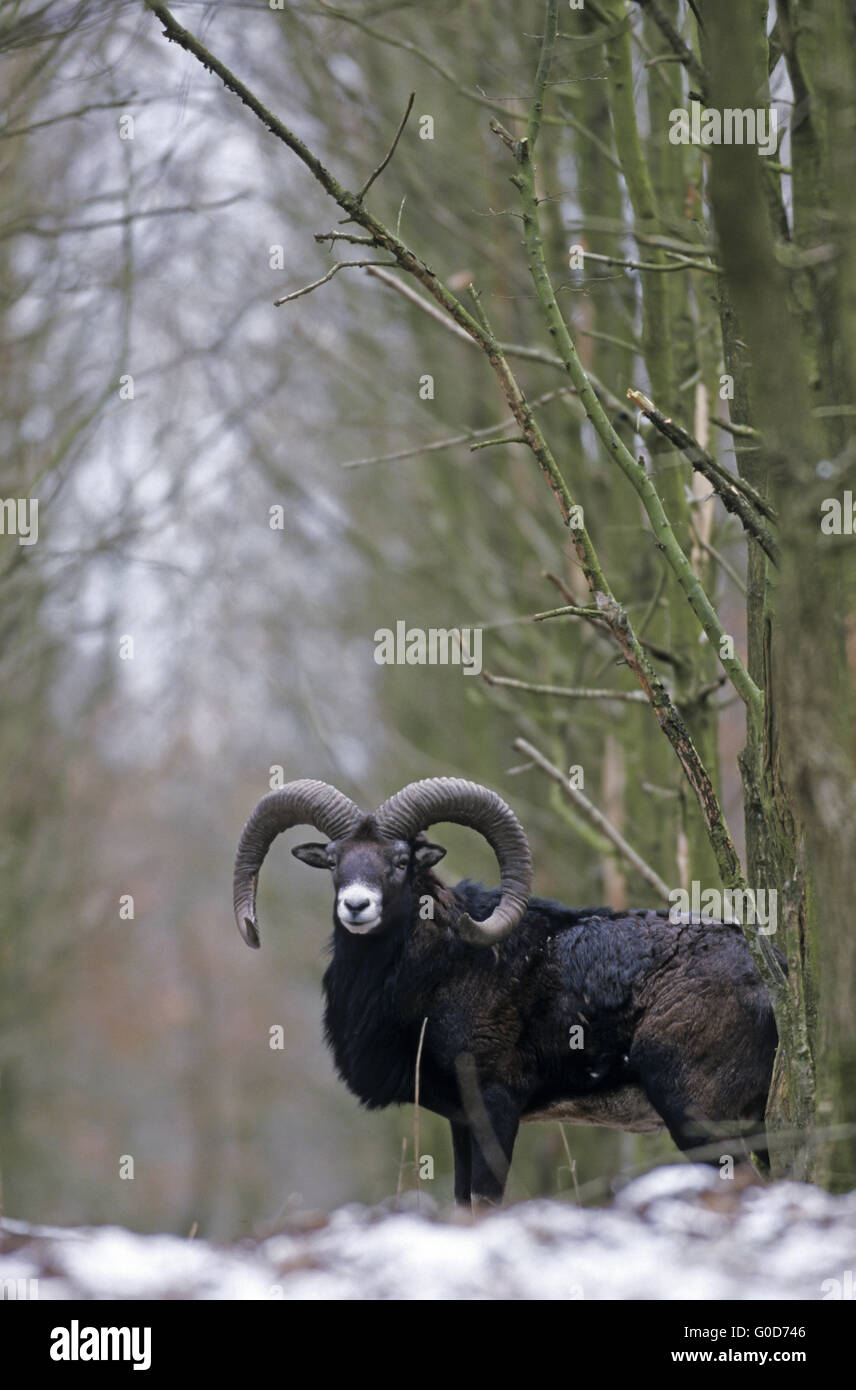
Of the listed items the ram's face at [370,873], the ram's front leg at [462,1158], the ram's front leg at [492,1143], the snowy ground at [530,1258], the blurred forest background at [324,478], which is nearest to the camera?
the snowy ground at [530,1258]

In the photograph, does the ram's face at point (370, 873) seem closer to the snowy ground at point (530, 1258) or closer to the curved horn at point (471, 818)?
the curved horn at point (471, 818)

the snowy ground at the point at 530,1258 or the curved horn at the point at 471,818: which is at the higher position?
the curved horn at the point at 471,818

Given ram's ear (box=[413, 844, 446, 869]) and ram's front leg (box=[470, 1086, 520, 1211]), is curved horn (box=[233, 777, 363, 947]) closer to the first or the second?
ram's ear (box=[413, 844, 446, 869])

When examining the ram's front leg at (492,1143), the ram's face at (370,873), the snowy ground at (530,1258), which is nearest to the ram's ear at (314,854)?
the ram's face at (370,873)

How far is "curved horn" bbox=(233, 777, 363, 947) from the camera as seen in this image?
31.0 feet

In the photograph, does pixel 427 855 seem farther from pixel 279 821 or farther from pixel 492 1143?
pixel 492 1143

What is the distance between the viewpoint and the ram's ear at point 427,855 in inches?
365

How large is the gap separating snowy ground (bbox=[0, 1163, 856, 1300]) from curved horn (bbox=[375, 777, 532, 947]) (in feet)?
9.85

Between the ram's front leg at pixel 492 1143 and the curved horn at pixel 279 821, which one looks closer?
the ram's front leg at pixel 492 1143

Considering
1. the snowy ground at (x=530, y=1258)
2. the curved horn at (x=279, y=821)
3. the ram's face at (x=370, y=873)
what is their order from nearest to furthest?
the snowy ground at (x=530, y=1258)
the ram's face at (x=370, y=873)
the curved horn at (x=279, y=821)

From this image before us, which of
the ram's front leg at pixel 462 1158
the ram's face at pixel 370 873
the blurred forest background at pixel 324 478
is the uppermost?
the blurred forest background at pixel 324 478

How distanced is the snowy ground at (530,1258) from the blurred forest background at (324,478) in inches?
19.2

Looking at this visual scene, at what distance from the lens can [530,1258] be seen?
18.8ft
